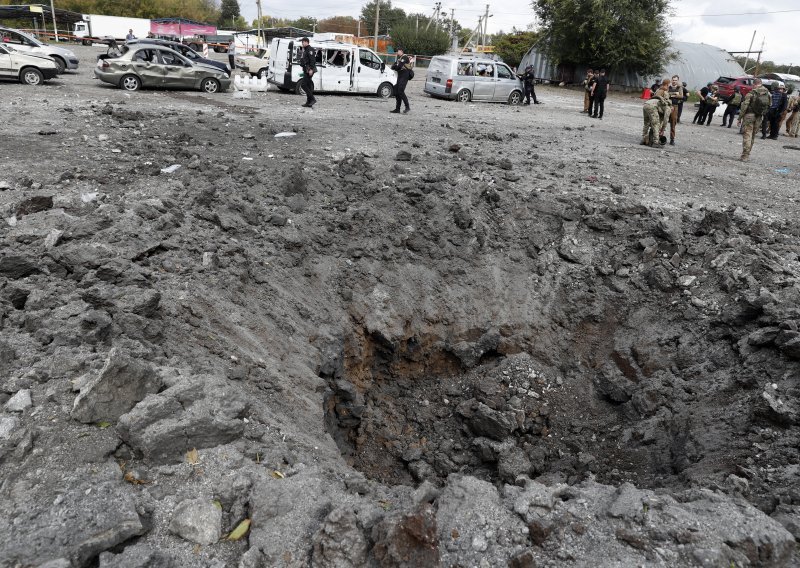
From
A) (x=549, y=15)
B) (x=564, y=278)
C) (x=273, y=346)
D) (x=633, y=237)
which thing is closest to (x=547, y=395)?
(x=564, y=278)

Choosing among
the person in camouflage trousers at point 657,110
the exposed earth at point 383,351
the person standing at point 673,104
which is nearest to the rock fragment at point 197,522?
the exposed earth at point 383,351

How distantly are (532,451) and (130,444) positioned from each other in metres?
3.82

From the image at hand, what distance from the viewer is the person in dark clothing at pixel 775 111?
51.6 ft

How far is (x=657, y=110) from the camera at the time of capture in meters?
11.9

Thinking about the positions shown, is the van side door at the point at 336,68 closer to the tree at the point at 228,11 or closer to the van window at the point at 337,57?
the van window at the point at 337,57

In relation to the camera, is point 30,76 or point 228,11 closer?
point 30,76

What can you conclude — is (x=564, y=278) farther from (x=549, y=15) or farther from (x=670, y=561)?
(x=549, y=15)

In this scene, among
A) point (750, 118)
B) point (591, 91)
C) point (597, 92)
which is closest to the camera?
point (750, 118)

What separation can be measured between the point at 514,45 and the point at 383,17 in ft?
132

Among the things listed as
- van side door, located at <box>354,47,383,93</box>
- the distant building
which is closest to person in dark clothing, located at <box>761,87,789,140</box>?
van side door, located at <box>354,47,383,93</box>

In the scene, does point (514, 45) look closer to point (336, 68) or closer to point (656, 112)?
point (336, 68)

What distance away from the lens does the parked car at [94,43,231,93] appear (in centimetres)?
1543

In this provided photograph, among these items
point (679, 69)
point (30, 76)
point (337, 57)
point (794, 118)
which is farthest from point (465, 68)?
point (679, 69)

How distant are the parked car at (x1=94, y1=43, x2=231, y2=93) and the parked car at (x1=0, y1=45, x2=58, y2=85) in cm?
126
